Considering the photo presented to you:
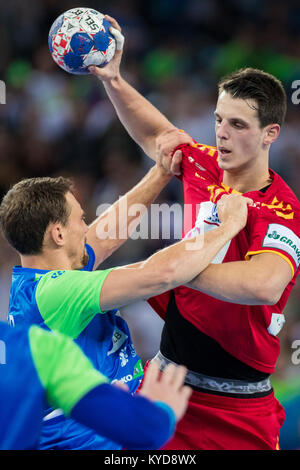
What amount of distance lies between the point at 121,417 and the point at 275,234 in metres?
1.67

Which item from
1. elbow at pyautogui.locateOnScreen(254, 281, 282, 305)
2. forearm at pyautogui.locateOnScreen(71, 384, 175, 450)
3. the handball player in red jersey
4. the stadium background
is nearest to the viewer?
forearm at pyautogui.locateOnScreen(71, 384, 175, 450)

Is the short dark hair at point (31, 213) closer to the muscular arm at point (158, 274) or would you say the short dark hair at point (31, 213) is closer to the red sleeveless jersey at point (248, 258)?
the muscular arm at point (158, 274)

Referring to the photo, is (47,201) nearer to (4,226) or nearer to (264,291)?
Result: (4,226)

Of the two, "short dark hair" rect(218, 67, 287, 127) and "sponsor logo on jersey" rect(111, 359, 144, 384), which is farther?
"short dark hair" rect(218, 67, 287, 127)

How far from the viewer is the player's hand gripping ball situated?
151 inches

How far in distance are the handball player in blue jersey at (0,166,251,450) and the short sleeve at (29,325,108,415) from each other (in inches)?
36.2

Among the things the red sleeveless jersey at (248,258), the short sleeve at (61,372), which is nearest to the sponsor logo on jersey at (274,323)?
the red sleeveless jersey at (248,258)

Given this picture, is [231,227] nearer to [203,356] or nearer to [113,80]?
[203,356]

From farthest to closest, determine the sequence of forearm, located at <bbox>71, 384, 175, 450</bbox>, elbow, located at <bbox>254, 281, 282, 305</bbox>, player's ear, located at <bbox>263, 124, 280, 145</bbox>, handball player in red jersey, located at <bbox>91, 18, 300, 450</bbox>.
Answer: player's ear, located at <bbox>263, 124, 280, 145</bbox>, handball player in red jersey, located at <bbox>91, 18, 300, 450</bbox>, elbow, located at <bbox>254, 281, 282, 305</bbox>, forearm, located at <bbox>71, 384, 175, 450</bbox>

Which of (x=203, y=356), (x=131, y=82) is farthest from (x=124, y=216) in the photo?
(x=131, y=82)

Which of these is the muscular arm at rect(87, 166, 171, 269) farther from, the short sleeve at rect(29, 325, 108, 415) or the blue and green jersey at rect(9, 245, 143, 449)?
the short sleeve at rect(29, 325, 108, 415)

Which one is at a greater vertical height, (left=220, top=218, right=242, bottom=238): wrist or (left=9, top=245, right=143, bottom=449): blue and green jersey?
(left=220, top=218, right=242, bottom=238): wrist

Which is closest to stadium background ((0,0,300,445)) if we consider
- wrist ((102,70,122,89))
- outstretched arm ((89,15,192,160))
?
outstretched arm ((89,15,192,160))

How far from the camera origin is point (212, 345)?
143 inches
